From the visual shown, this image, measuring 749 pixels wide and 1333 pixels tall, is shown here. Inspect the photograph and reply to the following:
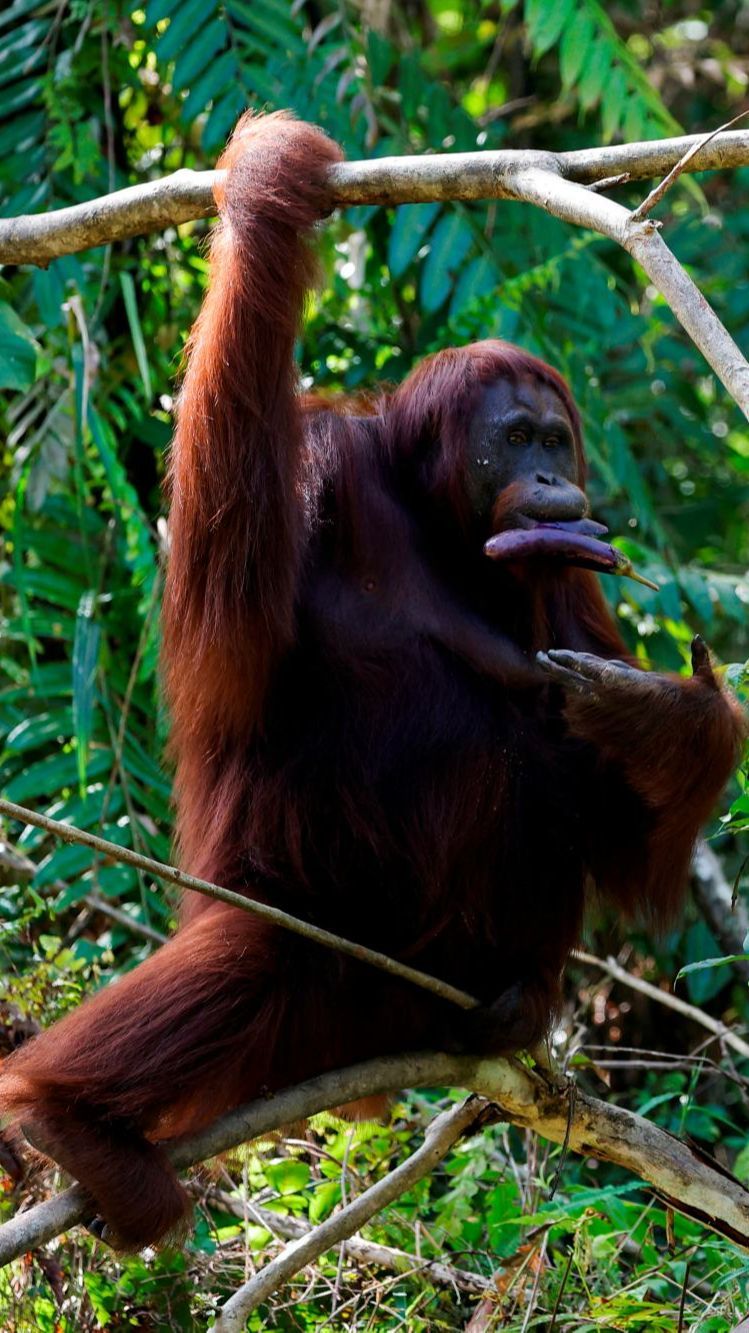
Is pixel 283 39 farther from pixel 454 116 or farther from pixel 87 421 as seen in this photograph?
pixel 87 421

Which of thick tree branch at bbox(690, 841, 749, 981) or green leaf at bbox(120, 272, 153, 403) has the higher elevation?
green leaf at bbox(120, 272, 153, 403)

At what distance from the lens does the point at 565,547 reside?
3611mm

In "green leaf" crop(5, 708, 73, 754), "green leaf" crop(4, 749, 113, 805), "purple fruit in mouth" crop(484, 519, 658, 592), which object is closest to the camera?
"purple fruit in mouth" crop(484, 519, 658, 592)

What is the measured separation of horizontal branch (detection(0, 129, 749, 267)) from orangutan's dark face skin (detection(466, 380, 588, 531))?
0.68 meters

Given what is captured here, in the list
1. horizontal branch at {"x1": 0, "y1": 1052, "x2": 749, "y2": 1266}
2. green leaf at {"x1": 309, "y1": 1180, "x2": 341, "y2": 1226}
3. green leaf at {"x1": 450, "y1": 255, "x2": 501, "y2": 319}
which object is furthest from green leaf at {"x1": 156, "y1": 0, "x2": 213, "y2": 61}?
green leaf at {"x1": 309, "y1": 1180, "x2": 341, "y2": 1226}

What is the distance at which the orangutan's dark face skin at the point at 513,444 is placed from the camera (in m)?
3.86

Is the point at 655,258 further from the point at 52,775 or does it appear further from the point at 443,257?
the point at 52,775

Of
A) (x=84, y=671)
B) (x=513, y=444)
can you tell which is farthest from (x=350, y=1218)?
(x=84, y=671)

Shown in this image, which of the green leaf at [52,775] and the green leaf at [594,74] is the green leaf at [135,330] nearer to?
the green leaf at [52,775]

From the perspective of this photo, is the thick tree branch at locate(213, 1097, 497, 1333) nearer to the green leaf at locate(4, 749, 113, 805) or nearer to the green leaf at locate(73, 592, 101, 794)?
the green leaf at locate(73, 592, 101, 794)

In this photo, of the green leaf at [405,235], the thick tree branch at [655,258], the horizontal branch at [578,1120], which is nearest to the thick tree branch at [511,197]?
the thick tree branch at [655,258]

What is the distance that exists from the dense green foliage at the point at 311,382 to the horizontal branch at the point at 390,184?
2.98ft

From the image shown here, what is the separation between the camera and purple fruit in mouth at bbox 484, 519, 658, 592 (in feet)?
11.8

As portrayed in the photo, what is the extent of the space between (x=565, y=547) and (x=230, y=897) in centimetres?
126
